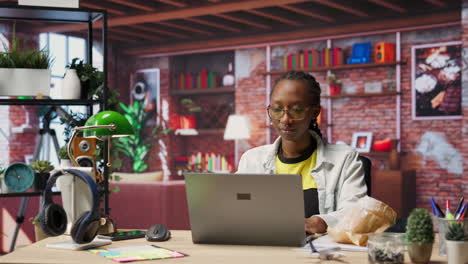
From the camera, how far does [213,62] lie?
9578 mm

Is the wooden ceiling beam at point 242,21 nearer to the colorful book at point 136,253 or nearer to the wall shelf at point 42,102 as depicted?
the wall shelf at point 42,102

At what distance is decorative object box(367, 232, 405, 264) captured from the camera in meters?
1.64

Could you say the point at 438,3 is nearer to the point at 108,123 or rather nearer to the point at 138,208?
the point at 138,208

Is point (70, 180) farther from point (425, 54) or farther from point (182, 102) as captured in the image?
point (182, 102)

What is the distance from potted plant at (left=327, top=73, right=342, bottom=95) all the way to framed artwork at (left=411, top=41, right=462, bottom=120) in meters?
1.00

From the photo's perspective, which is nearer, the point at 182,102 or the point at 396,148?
the point at 396,148

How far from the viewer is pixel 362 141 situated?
7.89m

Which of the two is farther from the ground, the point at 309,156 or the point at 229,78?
the point at 229,78

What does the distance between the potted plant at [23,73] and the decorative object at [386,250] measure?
2.23 meters

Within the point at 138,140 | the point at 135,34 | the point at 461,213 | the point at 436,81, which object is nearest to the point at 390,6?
the point at 436,81

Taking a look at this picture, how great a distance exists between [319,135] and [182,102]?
23.5 feet

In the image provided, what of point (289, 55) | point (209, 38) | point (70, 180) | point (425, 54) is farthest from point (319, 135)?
point (209, 38)

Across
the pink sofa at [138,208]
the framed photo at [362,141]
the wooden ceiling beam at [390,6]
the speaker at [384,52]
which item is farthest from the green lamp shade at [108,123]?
the speaker at [384,52]

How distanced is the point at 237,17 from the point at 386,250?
6530mm
